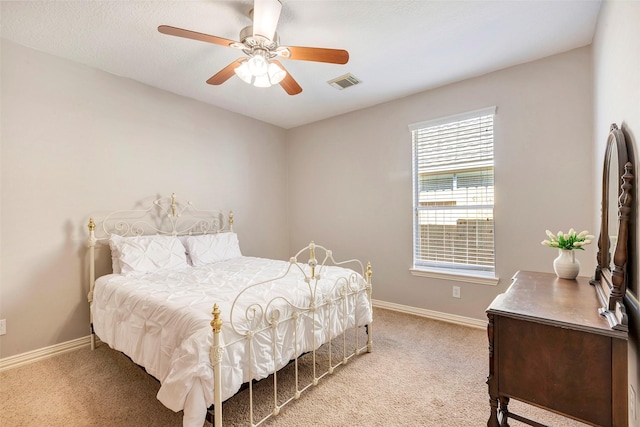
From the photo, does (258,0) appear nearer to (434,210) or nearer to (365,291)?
(365,291)

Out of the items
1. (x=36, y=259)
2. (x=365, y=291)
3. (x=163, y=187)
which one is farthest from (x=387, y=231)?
(x=36, y=259)

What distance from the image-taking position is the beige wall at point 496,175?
8.50 ft

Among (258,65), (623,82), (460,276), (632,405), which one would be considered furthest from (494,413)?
(258,65)

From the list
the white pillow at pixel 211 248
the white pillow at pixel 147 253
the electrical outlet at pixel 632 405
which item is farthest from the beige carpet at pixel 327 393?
the white pillow at pixel 211 248

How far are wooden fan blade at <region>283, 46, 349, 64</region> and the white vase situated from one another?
1.92 metres

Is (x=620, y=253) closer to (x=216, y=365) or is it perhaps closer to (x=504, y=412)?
(x=504, y=412)

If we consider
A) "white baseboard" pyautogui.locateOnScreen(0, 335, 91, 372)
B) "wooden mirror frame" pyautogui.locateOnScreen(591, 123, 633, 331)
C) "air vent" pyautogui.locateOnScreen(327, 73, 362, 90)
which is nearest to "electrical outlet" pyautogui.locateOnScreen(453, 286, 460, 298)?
"wooden mirror frame" pyautogui.locateOnScreen(591, 123, 633, 331)

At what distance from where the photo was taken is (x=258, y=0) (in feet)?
5.66

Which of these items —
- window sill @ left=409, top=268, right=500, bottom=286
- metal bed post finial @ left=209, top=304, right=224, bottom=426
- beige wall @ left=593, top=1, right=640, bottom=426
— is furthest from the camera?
window sill @ left=409, top=268, right=500, bottom=286

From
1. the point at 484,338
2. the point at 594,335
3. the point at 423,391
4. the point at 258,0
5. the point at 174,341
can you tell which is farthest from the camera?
the point at 484,338

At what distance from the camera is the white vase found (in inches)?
72.2

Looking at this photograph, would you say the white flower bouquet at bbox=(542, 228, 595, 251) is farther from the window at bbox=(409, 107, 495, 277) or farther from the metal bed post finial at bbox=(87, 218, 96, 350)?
the metal bed post finial at bbox=(87, 218, 96, 350)

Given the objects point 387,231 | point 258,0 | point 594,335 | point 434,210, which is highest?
point 258,0

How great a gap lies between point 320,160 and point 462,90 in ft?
6.73
